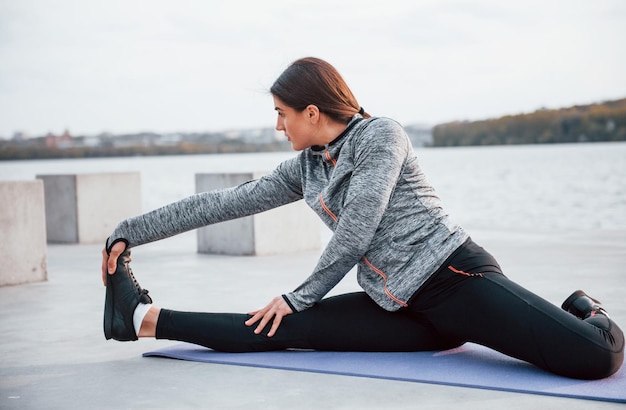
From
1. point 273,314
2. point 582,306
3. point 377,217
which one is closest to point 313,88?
point 377,217

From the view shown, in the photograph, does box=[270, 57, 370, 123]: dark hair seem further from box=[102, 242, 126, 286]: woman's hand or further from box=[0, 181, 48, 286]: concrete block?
box=[0, 181, 48, 286]: concrete block

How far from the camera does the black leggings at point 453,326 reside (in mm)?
2865

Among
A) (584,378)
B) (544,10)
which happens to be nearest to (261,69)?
(584,378)

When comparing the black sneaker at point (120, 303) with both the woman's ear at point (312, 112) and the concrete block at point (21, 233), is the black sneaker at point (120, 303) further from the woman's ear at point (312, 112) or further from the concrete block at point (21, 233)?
the concrete block at point (21, 233)

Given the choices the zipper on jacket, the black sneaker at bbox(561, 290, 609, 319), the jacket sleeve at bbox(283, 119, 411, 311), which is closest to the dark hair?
the jacket sleeve at bbox(283, 119, 411, 311)

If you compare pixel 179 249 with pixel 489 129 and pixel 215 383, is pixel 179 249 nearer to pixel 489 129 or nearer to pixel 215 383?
pixel 215 383

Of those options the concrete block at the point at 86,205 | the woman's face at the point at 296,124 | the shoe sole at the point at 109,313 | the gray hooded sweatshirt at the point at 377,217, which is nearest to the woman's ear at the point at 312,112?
the woman's face at the point at 296,124

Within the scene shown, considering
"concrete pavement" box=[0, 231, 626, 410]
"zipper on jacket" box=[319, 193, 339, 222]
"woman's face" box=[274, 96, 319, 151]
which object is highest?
"woman's face" box=[274, 96, 319, 151]

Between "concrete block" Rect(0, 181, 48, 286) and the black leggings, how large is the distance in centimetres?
266

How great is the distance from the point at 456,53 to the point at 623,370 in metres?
43.9

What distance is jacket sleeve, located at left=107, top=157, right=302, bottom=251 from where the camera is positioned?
343cm

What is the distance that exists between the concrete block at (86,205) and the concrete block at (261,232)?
6.55 feet

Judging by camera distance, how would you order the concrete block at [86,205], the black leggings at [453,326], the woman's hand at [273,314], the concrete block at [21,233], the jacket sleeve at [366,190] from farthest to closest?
1. the concrete block at [86,205]
2. the concrete block at [21,233]
3. the woman's hand at [273,314]
4. the jacket sleeve at [366,190]
5. the black leggings at [453,326]

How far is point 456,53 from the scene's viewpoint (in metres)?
45.5
